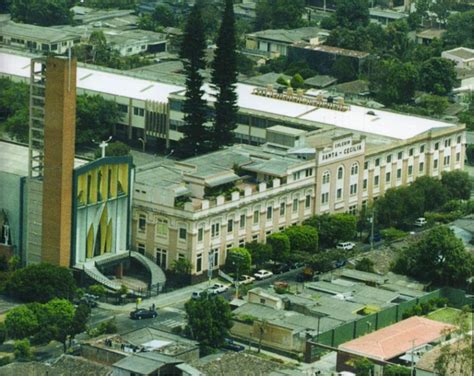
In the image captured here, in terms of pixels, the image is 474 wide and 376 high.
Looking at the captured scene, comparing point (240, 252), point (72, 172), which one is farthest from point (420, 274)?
point (72, 172)

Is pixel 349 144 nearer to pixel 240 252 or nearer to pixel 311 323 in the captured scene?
pixel 240 252

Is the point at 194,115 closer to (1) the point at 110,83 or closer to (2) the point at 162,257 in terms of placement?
(1) the point at 110,83

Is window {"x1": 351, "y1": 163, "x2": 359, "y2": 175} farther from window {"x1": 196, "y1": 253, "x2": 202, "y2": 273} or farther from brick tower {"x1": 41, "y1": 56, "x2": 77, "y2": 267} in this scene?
brick tower {"x1": 41, "y1": 56, "x2": 77, "y2": 267}

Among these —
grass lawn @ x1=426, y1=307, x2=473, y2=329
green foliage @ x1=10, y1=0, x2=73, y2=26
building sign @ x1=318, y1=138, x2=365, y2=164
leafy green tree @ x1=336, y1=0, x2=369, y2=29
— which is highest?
building sign @ x1=318, y1=138, x2=365, y2=164

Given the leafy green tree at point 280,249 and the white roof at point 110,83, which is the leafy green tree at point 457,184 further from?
the white roof at point 110,83

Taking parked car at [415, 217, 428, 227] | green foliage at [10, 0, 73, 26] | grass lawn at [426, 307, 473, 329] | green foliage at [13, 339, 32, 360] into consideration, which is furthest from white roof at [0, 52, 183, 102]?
green foliage at [13, 339, 32, 360]

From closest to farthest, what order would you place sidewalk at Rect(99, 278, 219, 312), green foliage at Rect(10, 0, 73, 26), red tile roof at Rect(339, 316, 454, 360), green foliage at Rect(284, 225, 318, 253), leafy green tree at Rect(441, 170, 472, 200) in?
red tile roof at Rect(339, 316, 454, 360)
sidewalk at Rect(99, 278, 219, 312)
green foliage at Rect(284, 225, 318, 253)
leafy green tree at Rect(441, 170, 472, 200)
green foliage at Rect(10, 0, 73, 26)
